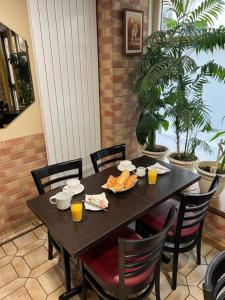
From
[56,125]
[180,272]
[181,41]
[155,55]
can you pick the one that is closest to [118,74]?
[155,55]

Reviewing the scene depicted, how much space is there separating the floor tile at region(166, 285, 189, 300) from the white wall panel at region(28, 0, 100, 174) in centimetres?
161

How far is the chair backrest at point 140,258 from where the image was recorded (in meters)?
1.06

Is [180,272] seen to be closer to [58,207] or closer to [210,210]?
[210,210]

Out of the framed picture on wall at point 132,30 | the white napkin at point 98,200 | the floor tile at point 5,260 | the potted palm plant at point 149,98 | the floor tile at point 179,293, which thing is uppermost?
the framed picture on wall at point 132,30

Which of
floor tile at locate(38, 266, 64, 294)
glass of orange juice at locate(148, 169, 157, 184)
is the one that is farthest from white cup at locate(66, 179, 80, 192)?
floor tile at locate(38, 266, 64, 294)

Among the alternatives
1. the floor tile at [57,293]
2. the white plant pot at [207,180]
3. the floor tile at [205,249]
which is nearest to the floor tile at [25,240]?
the floor tile at [57,293]

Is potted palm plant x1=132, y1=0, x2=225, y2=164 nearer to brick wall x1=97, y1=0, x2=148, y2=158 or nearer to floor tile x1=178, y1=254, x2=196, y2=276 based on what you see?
brick wall x1=97, y1=0, x2=148, y2=158

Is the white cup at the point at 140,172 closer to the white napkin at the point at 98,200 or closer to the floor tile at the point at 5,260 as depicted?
the white napkin at the point at 98,200

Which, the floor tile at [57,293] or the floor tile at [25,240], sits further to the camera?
the floor tile at [25,240]

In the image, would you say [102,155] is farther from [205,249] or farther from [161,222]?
[205,249]

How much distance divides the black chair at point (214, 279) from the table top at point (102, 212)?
538 mm

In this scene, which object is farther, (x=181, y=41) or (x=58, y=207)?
(x=181, y=41)

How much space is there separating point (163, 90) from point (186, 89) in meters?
0.23

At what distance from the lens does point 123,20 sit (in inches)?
92.0
